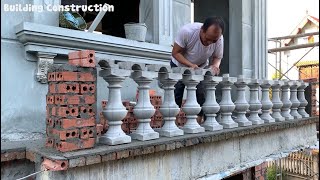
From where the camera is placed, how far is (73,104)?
2033mm

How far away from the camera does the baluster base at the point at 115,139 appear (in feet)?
7.38

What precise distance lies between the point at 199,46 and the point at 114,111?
4.65ft

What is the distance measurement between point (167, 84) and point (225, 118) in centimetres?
91

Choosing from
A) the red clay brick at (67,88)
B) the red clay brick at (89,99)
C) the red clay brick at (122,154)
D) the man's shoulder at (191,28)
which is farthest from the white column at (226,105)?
the red clay brick at (67,88)

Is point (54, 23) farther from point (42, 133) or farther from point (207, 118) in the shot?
point (207, 118)

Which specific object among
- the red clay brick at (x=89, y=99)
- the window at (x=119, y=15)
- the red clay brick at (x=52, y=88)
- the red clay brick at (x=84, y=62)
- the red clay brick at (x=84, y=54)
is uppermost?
the window at (x=119, y=15)

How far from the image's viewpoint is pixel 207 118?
122 inches

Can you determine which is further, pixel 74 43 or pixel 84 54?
pixel 74 43

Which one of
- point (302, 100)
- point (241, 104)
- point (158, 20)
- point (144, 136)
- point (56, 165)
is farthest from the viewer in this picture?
point (302, 100)

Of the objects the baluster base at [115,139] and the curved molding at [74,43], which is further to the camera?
the curved molding at [74,43]

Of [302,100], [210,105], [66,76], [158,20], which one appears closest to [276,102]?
[302,100]

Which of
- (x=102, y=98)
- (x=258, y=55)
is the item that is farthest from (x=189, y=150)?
(x=258, y=55)

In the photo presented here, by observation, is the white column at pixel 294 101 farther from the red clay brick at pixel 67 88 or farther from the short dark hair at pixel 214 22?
the red clay brick at pixel 67 88

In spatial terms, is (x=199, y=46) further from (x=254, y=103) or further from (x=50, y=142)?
(x=50, y=142)
